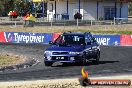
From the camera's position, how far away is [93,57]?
2462 centimetres

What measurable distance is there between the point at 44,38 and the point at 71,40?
18.9 metres

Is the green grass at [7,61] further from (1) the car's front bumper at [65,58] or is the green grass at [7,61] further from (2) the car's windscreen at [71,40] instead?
(2) the car's windscreen at [71,40]

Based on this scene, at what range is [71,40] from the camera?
79.0ft

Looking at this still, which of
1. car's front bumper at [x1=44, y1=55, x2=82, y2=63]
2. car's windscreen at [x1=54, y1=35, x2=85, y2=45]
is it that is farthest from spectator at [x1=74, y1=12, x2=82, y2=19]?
car's front bumper at [x1=44, y1=55, x2=82, y2=63]

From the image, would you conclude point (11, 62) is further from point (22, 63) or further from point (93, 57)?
point (93, 57)

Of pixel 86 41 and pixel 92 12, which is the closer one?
pixel 86 41

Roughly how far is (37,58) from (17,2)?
7033 cm

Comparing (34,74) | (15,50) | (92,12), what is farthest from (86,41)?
(92,12)

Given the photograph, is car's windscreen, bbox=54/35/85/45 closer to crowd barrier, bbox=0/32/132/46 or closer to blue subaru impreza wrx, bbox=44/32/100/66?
blue subaru impreza wrx, bbox=44/32/100/66

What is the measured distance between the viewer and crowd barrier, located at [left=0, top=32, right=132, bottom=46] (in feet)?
134

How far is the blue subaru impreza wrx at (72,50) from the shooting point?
22.9 m

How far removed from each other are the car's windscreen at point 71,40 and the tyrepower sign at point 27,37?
18.0 meters

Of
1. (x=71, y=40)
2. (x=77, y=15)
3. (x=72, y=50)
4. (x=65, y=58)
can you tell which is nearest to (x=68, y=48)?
(x=72, y=50)

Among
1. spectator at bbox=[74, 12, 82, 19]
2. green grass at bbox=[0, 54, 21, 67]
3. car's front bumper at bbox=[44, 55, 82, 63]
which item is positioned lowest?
green grass at bbox=[0, 54, 21, 67]
